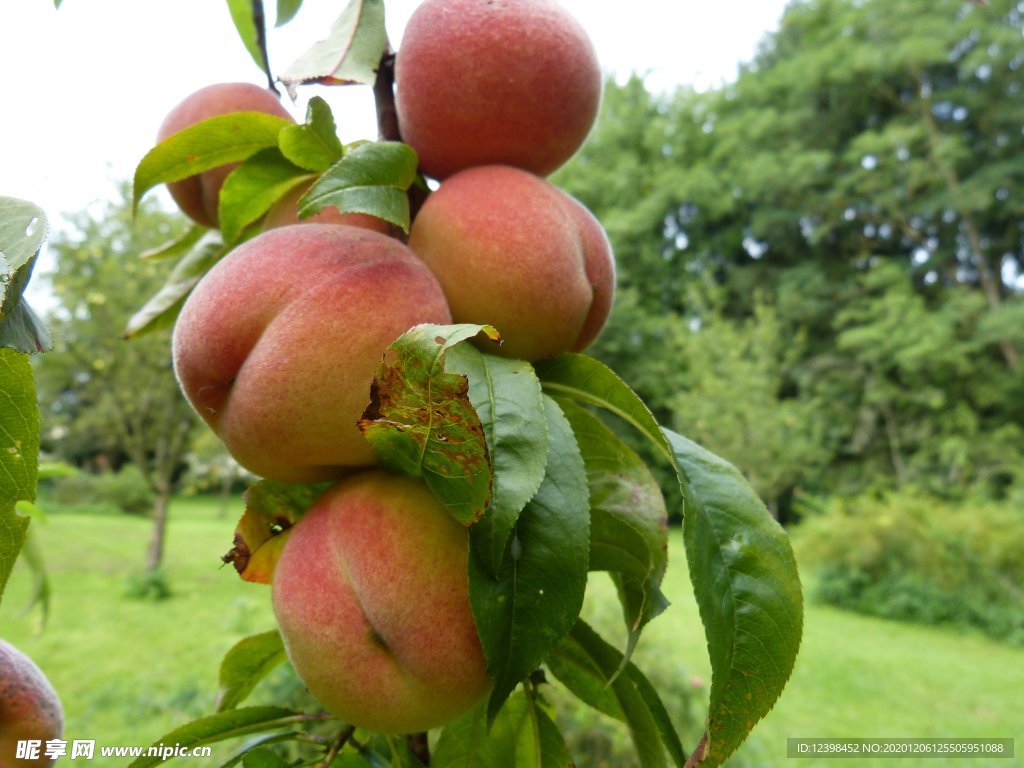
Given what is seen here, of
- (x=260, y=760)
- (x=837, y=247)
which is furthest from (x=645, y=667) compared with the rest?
(x=837, y=247)

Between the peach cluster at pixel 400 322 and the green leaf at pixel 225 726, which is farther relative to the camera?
the green leaf at pixel 225 726

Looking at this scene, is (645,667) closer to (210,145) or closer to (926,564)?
(210,145)

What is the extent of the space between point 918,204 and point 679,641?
1245 cm

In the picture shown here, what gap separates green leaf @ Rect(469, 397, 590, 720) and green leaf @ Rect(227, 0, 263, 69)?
1.72 feet

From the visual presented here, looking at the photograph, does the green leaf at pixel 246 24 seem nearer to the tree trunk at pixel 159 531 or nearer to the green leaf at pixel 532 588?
the green leaf at pixel 532 588

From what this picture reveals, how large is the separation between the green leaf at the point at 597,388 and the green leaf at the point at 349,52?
0.24 m

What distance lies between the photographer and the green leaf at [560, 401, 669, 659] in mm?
533

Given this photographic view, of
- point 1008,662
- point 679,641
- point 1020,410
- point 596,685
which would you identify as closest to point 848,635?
point 1008,662

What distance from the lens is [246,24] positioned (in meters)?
0.71

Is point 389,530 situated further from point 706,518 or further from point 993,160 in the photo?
point 993,160

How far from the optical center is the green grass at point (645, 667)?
12.0 feet

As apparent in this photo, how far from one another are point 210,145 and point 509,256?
0.27 meters

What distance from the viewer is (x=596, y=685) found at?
0.61 meters

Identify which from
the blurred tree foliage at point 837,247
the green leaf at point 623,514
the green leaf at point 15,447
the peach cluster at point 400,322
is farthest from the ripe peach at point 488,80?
the blurred tree foliage at point 837,247
